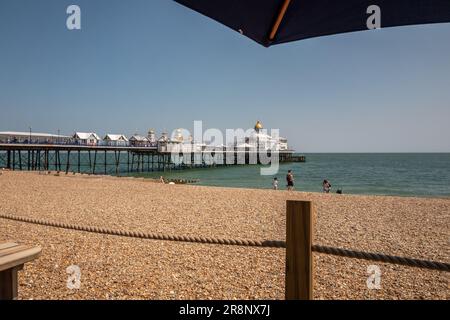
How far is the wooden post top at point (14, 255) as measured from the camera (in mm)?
1705

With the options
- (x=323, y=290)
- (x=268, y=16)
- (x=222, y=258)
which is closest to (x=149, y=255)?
(x=222, y=258)

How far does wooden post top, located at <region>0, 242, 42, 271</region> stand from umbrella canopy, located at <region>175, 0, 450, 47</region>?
2011mm

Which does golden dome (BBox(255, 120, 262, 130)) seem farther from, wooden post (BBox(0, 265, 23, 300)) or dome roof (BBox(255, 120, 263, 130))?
wooden post (BBox(0, 265, 23, 300))

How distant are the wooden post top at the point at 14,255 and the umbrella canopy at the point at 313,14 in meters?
2.01

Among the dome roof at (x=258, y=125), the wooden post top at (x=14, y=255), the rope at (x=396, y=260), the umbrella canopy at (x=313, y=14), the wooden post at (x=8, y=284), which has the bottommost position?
the wooden post at (x=8, y=284)

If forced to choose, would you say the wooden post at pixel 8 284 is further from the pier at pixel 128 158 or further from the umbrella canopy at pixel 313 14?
the pier at pixel 128 158

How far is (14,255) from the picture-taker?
5.86 ft

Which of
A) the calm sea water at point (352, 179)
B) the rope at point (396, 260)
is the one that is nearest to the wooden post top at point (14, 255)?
the rope at point (396, 260)

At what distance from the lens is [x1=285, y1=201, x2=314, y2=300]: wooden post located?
1418 mm

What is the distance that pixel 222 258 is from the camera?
15.1ft

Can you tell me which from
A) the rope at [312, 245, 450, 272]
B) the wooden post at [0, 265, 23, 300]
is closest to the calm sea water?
the rope at [312, 245, 450, 272]

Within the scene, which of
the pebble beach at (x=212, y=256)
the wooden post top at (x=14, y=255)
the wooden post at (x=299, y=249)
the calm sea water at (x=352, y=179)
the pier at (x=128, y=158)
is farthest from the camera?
the pier at (x=128, y=158)

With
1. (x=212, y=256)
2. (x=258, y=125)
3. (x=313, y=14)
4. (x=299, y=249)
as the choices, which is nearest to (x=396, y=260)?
(x=299, y=249)

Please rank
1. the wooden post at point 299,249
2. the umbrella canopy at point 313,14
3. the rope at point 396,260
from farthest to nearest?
the umbrella canopy at point 313,14 → the rope at point 396,260 → the wooden post at point 299,249
